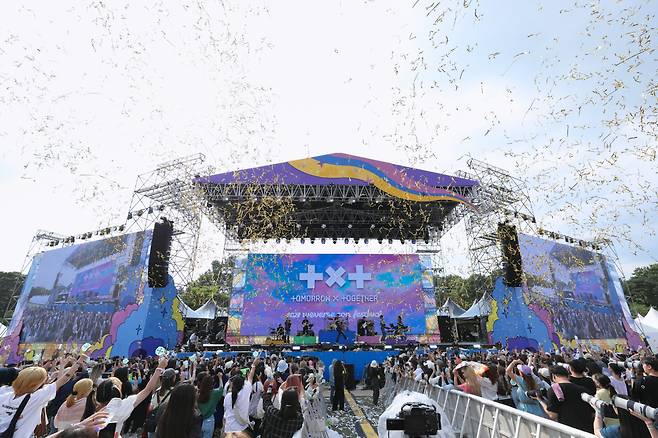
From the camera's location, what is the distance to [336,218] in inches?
802

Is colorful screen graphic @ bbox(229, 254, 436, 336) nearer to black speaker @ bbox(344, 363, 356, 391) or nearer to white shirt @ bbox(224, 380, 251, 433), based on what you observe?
black speaker @ bbox(344, 363, 356, 391)

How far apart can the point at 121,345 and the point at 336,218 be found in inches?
477

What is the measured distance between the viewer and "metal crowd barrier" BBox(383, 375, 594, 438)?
2768mm

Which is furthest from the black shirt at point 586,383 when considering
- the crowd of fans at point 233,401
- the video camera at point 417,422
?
the video camera at point 417,422

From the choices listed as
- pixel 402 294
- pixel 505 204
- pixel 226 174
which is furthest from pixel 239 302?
pixel 505 204

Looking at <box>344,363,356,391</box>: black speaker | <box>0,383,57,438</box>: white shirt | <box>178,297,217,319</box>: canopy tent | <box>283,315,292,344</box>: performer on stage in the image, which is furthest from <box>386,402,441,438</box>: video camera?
<box>178,297,217,319</box>: canopy tent

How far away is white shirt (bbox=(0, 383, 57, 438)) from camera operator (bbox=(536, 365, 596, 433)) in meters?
4.11

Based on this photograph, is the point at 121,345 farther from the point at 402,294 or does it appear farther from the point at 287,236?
the point at 402,294

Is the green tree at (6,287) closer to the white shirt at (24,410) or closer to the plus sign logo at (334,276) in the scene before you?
the plus sign logo at (334,276)

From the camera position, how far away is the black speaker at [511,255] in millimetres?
15031

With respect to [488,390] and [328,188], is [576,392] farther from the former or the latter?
[328,188]

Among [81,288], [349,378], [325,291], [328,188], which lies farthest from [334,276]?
[81,288]

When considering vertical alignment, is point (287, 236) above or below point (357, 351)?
above

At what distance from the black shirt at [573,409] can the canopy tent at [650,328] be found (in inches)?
830
